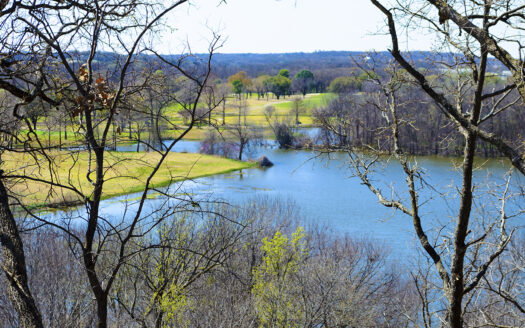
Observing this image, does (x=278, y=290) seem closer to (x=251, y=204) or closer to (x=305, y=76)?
(x=251, y=204)

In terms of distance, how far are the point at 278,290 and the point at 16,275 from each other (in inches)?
301

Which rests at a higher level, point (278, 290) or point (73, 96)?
point (73, 96)

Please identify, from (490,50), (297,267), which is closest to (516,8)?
(490,50)

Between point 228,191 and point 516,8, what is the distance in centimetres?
2114

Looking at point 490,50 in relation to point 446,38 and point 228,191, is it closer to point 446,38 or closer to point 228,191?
point 446,38

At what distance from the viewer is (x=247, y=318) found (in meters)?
9.41

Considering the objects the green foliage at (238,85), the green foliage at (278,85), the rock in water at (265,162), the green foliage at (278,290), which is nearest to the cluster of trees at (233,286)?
the green foliage at (278,290)

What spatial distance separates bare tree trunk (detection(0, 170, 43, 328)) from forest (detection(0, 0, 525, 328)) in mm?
10

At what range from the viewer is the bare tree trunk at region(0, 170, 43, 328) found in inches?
96.8

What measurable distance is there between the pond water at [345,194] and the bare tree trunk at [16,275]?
8.94 metres

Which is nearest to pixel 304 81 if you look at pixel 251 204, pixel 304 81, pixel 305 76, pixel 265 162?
pixel 304 81

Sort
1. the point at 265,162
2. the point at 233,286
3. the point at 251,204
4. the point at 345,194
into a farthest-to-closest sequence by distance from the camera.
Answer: the point at 265,162 → the point at 345,194 → the point at 251,204 → the point at 233,286

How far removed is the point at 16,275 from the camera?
2.49m

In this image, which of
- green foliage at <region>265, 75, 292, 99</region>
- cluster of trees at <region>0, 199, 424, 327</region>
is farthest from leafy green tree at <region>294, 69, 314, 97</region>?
cluster of trees at <region>0, 199, 424, 327</region>
